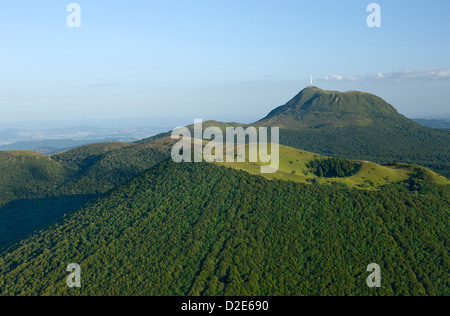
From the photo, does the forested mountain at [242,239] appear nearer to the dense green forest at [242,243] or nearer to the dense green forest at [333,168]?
the dense green forest at [242,243]

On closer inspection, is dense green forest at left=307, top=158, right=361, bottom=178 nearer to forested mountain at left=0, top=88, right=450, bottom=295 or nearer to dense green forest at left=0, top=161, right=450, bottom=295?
forested mountain at left=0, top=88, right=450, bottom=295

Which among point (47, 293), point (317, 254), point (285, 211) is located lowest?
point (47, 293)

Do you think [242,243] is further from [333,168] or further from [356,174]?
[333,168]

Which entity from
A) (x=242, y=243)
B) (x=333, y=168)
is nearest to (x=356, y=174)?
(x=333, y=168)

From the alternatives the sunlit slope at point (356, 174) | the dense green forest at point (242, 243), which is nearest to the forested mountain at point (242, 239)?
the dense green forest at point (242, 243)

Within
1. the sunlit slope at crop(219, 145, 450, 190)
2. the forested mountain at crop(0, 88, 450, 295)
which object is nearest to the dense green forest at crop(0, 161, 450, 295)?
the forested mountain at crop(0, 88, 450, 295)

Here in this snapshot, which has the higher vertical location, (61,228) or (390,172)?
(390,172)
